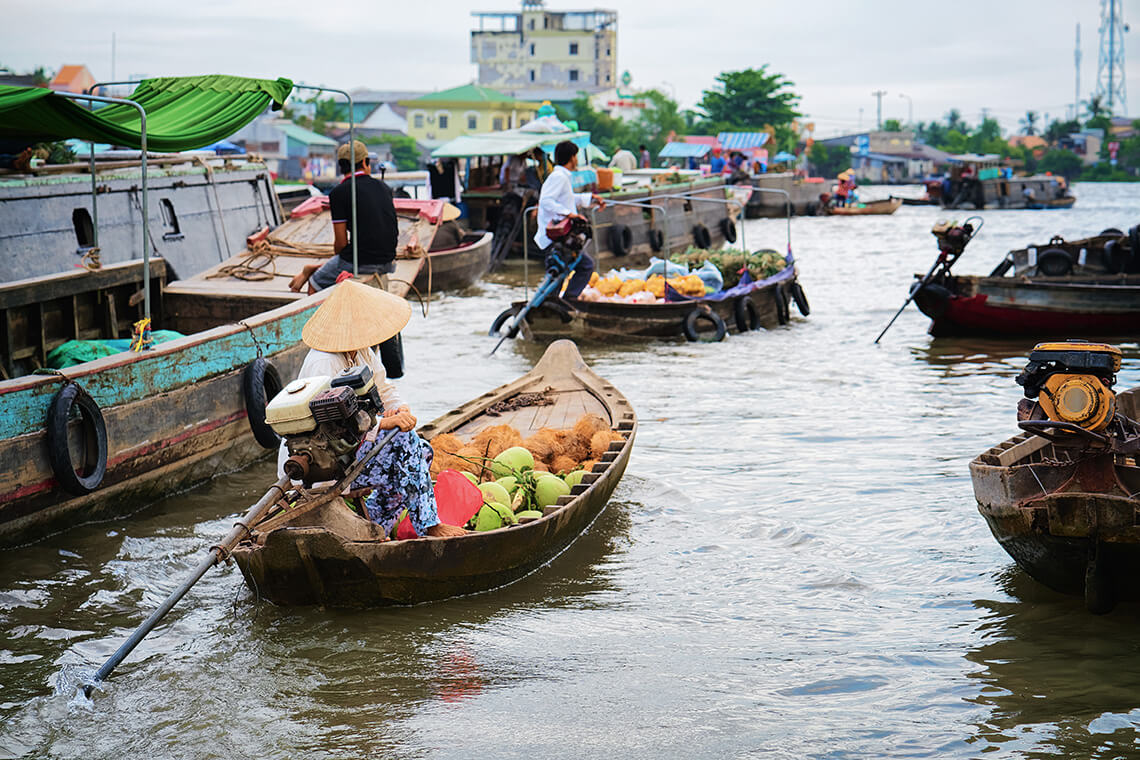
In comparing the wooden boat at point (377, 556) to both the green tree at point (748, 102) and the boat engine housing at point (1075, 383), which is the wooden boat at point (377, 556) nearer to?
the boat engine housing at point (1075, 383)

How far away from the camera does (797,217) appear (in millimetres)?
39719

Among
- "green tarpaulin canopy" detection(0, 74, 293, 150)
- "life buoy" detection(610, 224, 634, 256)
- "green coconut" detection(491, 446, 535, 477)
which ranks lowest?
"green coconut" detection(491, 446, 535, 477)

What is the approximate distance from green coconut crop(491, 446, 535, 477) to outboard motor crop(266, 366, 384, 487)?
4.23 ft

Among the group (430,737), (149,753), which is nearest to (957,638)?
(430,737)

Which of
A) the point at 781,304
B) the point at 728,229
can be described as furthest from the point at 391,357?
the point at 728,229

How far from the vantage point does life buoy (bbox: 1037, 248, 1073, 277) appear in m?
15.5

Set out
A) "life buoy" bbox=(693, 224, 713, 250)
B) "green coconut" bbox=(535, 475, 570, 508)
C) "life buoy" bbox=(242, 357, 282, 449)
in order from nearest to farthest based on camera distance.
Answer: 1. "green coconut" bbox=(535, 475, 570, 508)
2. "life buoy" bbox=(242, 357, 282, 449)
3. "life buoy" bbox=(693, 224, 713, 250)

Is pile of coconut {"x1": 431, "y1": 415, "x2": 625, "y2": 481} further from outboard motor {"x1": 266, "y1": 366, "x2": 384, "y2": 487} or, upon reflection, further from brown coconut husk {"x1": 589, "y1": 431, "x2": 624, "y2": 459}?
outboard motor {"x1": 266, "y1": 366, "x2": 384, "y2": 487}

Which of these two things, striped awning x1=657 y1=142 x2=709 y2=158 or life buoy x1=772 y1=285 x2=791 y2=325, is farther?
striped awning x1=657 y1=142 x2=709 y2=158

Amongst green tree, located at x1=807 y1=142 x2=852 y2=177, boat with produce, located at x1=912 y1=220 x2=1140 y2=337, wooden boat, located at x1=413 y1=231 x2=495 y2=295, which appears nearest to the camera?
boat with produce, located at x1=912 y1=220 x2=1140 y2=337

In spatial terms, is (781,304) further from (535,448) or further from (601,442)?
(535,448)

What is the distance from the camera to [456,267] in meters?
19.0

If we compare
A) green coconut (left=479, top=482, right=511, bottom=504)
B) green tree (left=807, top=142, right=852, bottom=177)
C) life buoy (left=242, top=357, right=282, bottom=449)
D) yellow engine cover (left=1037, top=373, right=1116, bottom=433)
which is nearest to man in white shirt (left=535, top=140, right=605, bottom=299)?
life buoy (left=242, top=357, right=282, bottom=449)

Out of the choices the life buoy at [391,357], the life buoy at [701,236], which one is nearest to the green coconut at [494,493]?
the life buoy at [391,357]
